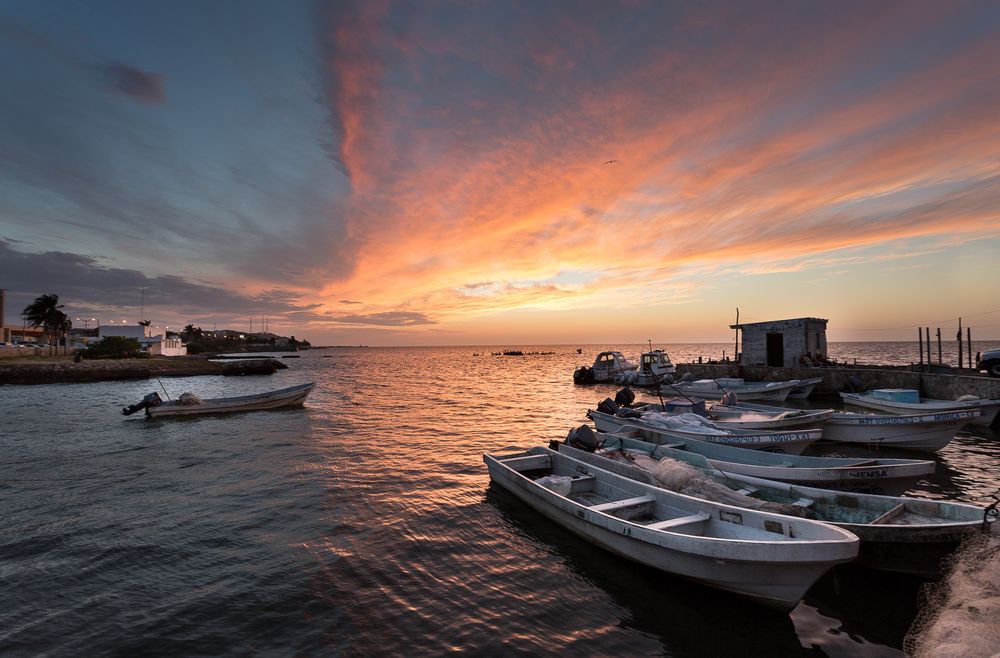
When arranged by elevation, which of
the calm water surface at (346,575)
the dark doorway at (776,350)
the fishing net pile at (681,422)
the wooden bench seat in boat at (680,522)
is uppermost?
the dark doorway at (776,350)

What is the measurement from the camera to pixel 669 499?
27.0 ft

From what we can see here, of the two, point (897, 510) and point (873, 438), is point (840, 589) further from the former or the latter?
point (873, 438)

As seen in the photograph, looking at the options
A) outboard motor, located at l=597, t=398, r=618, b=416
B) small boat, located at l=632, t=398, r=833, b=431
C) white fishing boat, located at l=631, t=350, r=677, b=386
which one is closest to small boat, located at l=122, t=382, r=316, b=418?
outboard motor, located at l=597, t=398, r=618, b=416

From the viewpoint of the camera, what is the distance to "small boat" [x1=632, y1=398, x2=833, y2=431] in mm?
14473

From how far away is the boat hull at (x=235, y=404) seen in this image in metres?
25.5

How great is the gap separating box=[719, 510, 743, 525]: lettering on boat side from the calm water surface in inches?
44.8

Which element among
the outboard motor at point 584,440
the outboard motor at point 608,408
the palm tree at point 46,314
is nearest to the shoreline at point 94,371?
the palm tree at point 46,314

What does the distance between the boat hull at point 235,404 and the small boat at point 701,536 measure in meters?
24.0

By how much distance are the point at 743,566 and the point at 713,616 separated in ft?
3.15

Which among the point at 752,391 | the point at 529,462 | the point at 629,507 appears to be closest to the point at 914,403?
the point at 752,391

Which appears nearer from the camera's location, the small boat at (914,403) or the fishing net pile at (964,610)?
the fishing net pile at (964,610)

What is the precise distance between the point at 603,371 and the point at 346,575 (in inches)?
1690

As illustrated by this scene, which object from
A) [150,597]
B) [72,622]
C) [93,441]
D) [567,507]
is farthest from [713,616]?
[93,441]

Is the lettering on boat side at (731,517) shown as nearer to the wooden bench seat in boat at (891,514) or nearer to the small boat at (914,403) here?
the wooden bench seat in boat at (891,514)
